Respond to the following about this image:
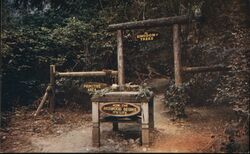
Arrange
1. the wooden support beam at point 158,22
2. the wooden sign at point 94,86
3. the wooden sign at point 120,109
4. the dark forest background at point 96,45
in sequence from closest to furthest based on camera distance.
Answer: the wooden sign at point 120,109 < the wooden support beam at point 158,22 < the wooden sign at point 94,86 < the dark forest background at point 96,45

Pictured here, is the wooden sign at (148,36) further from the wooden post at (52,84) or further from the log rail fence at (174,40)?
the wooden post at (52,84)

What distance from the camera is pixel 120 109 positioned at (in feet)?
Result: 28.3

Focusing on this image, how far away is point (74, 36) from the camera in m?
14.6

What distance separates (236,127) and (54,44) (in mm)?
8670

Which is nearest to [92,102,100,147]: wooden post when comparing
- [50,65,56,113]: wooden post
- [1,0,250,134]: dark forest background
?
[1,0,250,134]: dark forest background

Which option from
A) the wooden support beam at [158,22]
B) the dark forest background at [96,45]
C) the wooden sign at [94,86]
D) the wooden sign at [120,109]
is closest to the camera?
the wooden sign at [120,109]

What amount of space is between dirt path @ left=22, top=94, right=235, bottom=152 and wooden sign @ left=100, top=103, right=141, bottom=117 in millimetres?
827

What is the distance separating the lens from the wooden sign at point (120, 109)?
8539mm

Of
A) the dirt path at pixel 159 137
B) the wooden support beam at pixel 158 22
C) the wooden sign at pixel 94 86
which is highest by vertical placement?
the wooden support beam at pixel 158 22

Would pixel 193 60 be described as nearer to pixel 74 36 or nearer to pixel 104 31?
pixel 104 31

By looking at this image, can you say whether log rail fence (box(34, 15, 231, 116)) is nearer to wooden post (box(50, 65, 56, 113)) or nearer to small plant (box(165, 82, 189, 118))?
small plant (box(165, 82, 189, 118))

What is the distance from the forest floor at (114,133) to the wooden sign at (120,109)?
83 centimetres

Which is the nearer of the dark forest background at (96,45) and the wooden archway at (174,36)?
the wooden archway at (174,36)

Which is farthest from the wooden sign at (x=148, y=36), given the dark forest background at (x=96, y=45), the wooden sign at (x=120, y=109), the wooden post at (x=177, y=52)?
the wooden sign at (x=120, y=109)
